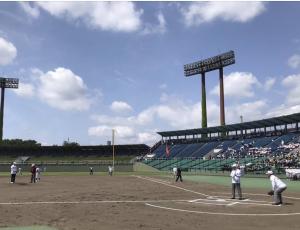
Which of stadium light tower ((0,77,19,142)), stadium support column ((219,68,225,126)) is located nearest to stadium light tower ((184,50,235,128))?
stadium support column ((219,68,225,126))

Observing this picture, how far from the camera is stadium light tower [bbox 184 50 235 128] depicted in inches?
3701

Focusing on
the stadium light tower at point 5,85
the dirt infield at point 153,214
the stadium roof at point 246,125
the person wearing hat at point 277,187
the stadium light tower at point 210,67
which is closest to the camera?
the dirt infield at point 153,214

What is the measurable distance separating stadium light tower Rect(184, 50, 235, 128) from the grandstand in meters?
5.68

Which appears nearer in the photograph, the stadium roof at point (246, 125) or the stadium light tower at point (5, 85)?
the stadium roof at point (246, 125)

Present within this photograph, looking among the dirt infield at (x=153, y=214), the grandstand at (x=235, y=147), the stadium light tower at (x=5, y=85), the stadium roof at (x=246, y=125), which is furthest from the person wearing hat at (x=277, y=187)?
the stadium light tower at (x=5, y=85)

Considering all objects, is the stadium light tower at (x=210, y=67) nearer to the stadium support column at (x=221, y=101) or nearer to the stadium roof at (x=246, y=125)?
the stadium support column at (x=221, y=101)

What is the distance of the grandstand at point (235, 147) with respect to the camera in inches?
2327

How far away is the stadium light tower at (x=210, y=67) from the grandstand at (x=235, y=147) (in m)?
5.68

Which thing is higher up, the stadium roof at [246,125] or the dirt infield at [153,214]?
the stadium roof at [246,125]

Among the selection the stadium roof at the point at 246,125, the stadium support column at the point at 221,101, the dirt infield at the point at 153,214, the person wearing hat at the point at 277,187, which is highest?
the stadium support column at the point at 221,101

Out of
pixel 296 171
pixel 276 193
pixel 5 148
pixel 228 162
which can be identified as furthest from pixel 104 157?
pixel 276 193

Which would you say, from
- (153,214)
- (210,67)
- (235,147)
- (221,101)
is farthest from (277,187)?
(210,67)

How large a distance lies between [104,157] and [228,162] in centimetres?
5159

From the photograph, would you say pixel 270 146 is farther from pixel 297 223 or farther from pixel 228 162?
pixel 297 223
